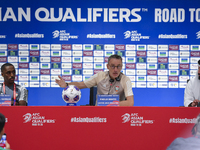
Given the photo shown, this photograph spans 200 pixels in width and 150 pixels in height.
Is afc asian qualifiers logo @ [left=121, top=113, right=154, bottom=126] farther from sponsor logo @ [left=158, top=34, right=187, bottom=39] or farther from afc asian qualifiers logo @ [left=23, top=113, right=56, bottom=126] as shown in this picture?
sponsor logo @ [left=158, top=34, right=187, bottom=39]

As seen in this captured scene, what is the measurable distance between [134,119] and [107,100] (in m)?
0.38

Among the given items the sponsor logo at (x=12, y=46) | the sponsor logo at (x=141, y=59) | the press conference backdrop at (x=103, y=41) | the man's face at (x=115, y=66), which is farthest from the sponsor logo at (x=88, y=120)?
the sponsor logo at (x=12, y=46)

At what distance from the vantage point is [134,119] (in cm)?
168

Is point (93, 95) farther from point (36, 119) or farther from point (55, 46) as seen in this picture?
point (55, 46)

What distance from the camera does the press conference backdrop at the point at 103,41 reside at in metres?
4.35

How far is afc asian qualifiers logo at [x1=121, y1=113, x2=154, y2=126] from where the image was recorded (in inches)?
66.0

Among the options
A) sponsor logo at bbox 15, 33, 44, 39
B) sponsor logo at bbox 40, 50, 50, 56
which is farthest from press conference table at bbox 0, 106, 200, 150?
sponsor logo at bbox 15, 33, 44, 39

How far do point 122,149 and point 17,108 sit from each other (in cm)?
87

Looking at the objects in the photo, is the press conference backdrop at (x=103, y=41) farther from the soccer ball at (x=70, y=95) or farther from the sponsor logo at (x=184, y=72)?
the soccer ball at (x=70, y=95)

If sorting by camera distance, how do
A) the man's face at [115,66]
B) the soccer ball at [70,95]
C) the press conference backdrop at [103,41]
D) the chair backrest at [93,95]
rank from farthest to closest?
the press conference backdrop at [103,41], the chair backrest at [93,95], the man's face at [115,66], the soccer ball at [70,95]

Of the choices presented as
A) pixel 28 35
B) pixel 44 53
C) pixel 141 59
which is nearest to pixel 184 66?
pixel 141 59

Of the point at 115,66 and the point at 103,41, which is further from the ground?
the point at 103,41

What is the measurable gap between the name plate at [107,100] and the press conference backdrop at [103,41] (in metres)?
2.47

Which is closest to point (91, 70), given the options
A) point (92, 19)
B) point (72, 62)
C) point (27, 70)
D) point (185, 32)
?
point (72, 62)
